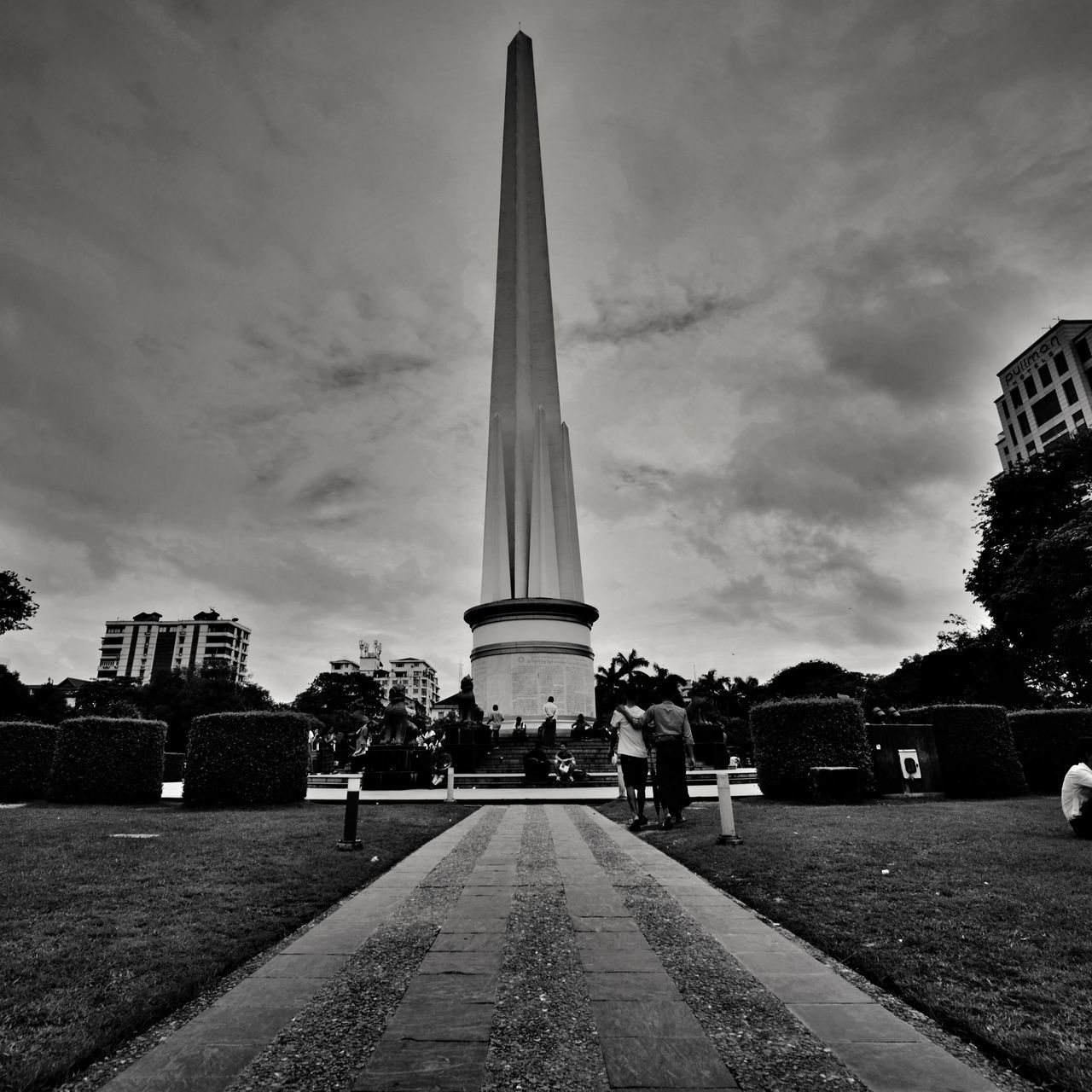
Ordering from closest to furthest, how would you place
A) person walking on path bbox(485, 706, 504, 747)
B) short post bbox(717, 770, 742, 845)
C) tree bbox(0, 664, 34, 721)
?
short post bbox(717, 770, 742, 845) → person walking on path bbox(485, 706, 504, 747) → tree bbox(0, 664, 34, 721)

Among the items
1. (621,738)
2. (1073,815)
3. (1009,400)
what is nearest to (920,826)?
(1073,815)

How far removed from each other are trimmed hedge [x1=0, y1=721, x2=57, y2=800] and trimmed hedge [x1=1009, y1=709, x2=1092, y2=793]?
2265 centimetres

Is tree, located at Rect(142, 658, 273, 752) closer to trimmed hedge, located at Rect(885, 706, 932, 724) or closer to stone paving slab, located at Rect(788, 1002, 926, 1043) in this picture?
trimmed hedge, located at Rect(885, 706, 932, 724)

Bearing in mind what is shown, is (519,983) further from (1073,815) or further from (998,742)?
(998,742)

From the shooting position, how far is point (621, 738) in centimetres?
1114

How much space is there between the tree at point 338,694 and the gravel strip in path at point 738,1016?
289 ft

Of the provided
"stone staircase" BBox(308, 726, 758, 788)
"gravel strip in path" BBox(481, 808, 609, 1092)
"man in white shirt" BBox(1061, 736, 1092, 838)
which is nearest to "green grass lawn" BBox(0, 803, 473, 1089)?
"gravel strip in path" BBox(481, 808, 609, 1092)

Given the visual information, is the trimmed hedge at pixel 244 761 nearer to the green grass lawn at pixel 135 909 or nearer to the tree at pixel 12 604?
the green grass lawn at pixel 135 909

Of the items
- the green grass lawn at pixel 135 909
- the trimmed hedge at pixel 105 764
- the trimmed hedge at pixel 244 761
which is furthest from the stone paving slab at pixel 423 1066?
→ the trimmed hedge at pixel 105 764

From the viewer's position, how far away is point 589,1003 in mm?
3395

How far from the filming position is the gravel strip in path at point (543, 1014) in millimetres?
2637

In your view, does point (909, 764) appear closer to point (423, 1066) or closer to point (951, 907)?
point (951, 907)

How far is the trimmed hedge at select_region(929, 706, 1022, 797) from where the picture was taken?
49.1ft

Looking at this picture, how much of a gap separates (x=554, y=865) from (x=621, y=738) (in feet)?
13.1
